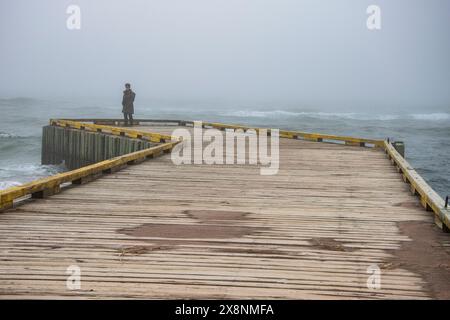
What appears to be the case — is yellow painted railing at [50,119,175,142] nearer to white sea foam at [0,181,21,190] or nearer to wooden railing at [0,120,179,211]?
wooden railing at [0,120,179,211]

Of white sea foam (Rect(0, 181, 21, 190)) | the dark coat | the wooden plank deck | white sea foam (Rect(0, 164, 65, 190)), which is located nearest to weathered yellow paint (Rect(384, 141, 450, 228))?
the wooden plank deck

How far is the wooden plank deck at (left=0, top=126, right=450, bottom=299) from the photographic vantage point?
4.32 meters

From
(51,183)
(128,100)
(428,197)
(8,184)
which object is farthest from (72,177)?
(128,100)

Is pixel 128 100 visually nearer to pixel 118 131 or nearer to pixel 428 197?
pixel 118 131

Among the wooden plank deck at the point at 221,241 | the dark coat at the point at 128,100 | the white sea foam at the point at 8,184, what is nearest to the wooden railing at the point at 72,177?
the wooden plank deck at the point at 221,241

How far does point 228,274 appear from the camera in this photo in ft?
15.1

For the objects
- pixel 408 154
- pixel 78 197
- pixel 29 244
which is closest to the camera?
pixel 29 244

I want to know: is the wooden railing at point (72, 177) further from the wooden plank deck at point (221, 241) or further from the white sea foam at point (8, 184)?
the white sea foam at point (8, 184)

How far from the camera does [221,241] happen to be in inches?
225

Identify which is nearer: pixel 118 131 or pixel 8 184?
pixel 118 131

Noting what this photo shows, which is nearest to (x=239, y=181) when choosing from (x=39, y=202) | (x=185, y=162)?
(x=185, y=162)

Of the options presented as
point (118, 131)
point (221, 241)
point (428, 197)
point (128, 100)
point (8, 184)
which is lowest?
point (8, 184)
